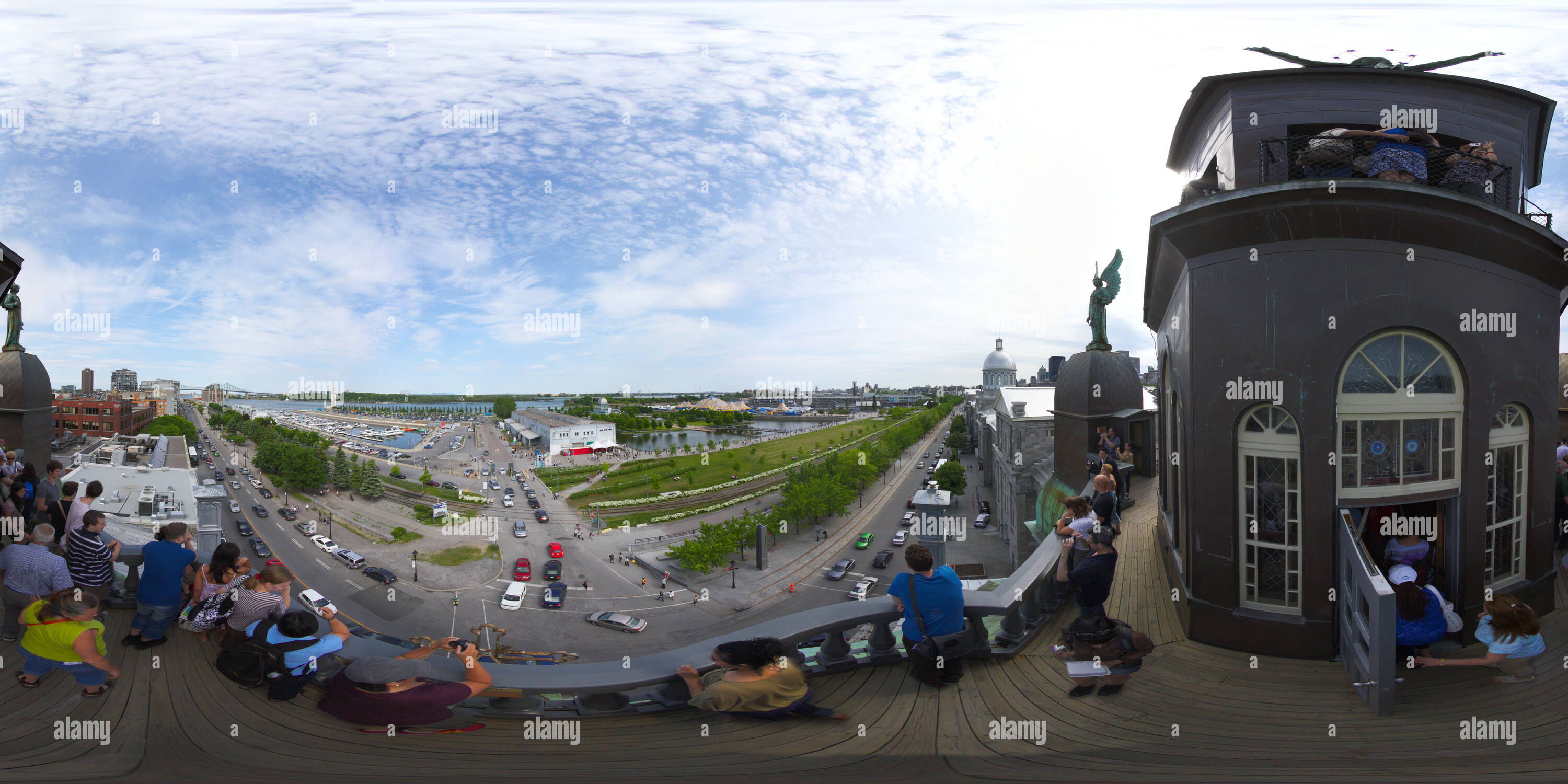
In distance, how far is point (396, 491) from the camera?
208 feet

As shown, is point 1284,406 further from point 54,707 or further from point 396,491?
point 396,491

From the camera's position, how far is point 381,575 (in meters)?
34.3

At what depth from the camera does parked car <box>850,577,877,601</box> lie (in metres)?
26.9

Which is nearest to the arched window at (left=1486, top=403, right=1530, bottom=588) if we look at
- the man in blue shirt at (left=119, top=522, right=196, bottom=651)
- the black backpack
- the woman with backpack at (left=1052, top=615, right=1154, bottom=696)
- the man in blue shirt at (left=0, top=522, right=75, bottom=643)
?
the woman with backpack at (left=1052, top=615, right=1154, bottom=696)

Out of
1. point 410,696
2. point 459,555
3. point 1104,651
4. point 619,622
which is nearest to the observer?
point 410,696

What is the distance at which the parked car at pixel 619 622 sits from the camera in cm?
2614

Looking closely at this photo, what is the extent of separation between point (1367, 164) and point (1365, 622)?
17.4ft

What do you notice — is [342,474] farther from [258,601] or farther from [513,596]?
[258,601]

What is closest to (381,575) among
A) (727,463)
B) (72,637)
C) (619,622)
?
(619,622)

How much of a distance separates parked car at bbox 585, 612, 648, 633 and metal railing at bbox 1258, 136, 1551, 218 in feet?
88.6

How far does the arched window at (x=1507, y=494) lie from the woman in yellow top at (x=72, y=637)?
48.3 feet

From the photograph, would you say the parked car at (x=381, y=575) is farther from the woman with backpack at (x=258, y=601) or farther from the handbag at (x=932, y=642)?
the handbag at (x=932, y=642)

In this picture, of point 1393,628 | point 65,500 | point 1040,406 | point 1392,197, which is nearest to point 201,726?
point 65,500

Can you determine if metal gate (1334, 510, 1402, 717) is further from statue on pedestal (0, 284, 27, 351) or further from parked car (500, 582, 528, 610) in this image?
parked car (500, 582, 528, 610)
